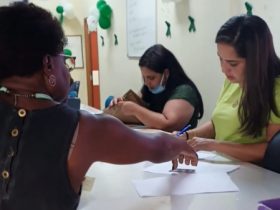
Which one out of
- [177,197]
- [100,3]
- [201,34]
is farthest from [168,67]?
[100,3]

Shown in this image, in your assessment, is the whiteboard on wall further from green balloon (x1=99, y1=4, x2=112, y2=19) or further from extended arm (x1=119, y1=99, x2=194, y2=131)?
extended arm (x1=119, y1=99, x2=194, y2=131)

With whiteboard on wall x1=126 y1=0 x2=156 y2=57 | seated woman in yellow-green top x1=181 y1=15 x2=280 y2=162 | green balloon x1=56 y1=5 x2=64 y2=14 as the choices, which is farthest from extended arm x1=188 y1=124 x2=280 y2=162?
green balloon x1=56 y1=5 x2=64 y2=14

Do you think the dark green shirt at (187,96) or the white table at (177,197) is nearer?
the white table at (177,197)

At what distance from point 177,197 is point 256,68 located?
71 centimetres

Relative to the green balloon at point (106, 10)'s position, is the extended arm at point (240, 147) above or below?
below

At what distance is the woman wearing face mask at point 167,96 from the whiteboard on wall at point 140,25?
1313mm

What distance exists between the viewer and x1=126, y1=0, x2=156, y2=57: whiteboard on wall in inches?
152

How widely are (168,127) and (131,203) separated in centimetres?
120

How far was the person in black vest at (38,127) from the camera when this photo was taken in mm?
799

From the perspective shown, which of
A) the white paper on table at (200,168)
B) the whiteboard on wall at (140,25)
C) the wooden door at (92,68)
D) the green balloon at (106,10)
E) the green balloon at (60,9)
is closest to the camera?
the white paper on table at (200,168)

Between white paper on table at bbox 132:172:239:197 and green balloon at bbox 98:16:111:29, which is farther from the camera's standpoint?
green balloon at bbox 98:16:111:29

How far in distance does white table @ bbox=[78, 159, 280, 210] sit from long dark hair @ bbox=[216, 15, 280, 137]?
254mm

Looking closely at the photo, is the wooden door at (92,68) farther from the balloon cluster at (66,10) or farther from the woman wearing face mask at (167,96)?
the woman wearing face mask at (167,96)

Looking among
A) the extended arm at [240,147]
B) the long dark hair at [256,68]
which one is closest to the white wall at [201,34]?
the long dark hair at [256,68]
